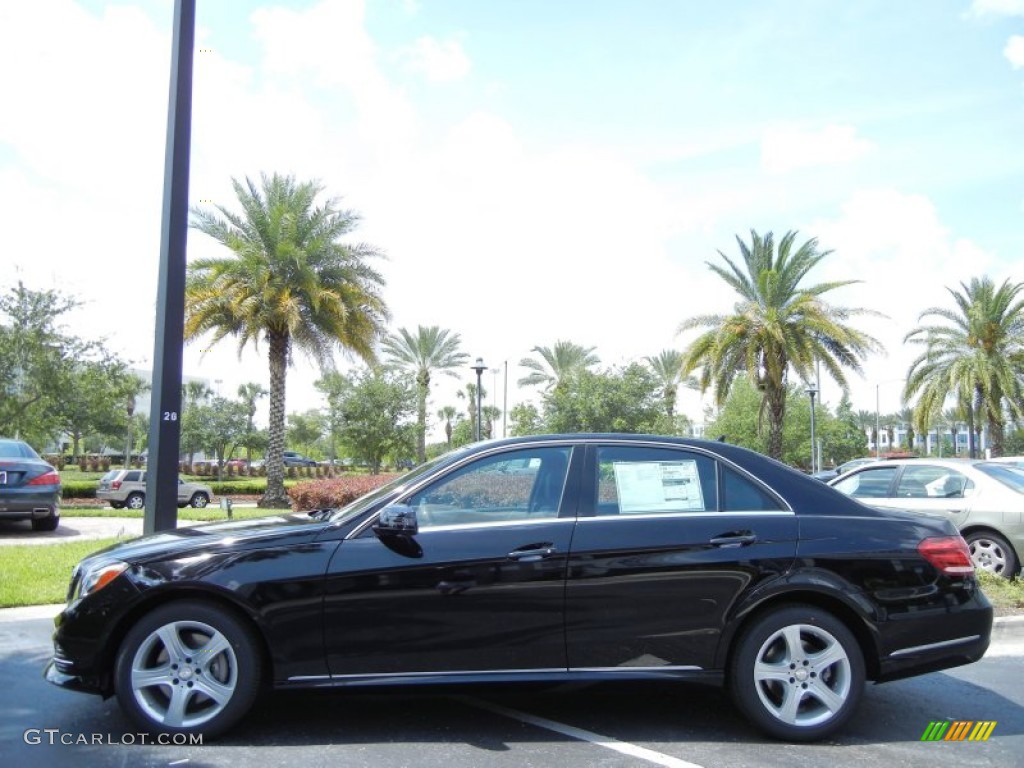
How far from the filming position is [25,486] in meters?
12.1

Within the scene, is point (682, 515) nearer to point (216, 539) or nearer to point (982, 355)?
point (216, 539)

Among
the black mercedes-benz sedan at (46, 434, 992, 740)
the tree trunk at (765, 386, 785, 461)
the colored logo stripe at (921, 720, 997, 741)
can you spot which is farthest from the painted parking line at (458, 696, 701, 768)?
the tree trunk at (765, 386, 785, 461)

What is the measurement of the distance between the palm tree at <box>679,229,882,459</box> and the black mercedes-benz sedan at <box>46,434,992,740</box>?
2028 centimetres

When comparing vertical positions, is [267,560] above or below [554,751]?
above

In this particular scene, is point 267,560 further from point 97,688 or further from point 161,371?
point 161,371

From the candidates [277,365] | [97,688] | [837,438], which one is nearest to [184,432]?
[277,365]

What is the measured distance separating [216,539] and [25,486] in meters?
9.72

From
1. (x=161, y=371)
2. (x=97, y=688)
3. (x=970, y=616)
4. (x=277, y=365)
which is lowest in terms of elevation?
(x=97, y=688)

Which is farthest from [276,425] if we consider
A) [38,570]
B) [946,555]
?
[946,555]

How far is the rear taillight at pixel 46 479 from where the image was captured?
12203 millimetres

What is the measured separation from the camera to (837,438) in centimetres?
4944

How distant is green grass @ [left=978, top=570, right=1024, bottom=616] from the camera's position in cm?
706

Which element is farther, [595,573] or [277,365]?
[277,365]

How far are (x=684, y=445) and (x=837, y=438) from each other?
160 ft
